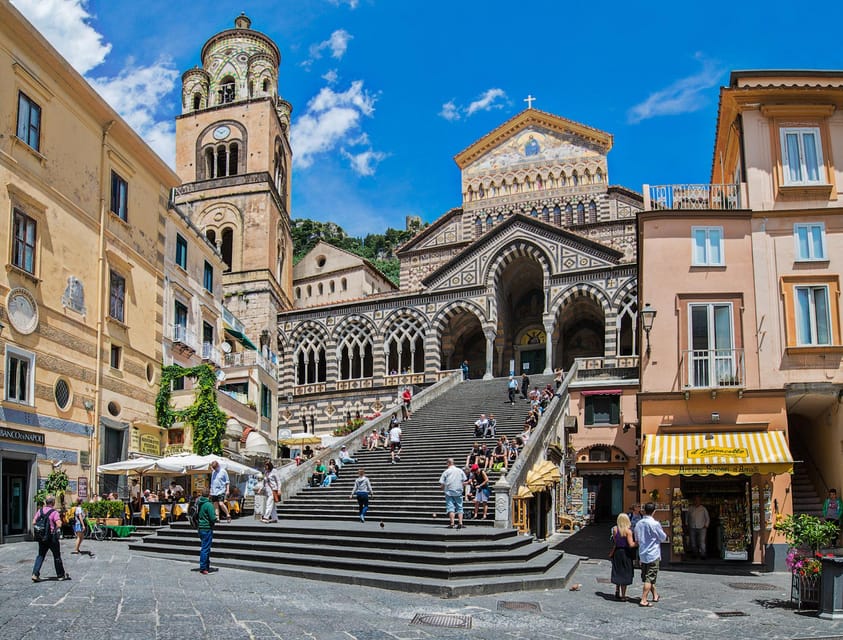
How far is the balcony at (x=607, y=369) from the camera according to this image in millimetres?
34812

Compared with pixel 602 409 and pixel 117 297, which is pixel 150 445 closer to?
pixel 117 297

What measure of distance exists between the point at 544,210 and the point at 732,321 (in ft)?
102

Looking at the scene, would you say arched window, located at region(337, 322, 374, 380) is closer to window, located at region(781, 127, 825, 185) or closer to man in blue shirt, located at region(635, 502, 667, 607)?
window, located at region(781, 127, 825, 185)

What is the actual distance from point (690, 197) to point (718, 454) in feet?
21.0

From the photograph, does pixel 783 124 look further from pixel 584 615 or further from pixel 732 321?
pixel 584 615

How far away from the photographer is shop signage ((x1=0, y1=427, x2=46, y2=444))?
19.3m

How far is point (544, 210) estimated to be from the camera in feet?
166

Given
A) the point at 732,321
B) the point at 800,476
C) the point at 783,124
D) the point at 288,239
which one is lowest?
the point at 800,476

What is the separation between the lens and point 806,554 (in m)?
13.0

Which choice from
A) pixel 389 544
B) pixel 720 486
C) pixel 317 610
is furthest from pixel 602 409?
pixel 317 610

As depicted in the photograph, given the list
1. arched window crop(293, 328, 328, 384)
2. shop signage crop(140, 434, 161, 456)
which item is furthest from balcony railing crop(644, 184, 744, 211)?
arched window crop(293, 328, 328, 384)

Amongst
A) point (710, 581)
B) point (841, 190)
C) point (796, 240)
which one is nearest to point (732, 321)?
point (796, 240)

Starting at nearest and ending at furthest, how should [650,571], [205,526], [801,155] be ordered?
1. [650,571]
2. [205,526]
3. [801,155]

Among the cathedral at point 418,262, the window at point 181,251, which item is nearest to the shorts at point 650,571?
the window at point 181,251
